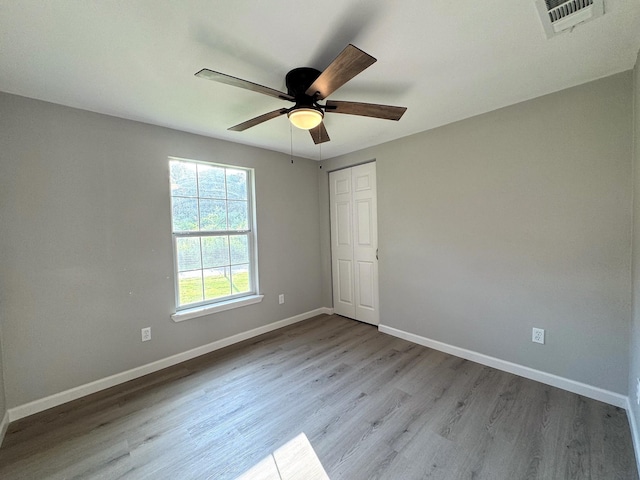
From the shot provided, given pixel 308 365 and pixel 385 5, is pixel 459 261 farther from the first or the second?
pixel 385 5

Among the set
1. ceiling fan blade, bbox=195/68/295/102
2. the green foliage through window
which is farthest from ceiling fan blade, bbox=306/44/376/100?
the green foliage through window

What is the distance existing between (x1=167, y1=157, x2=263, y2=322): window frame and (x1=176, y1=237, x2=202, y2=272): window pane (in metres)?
0.03

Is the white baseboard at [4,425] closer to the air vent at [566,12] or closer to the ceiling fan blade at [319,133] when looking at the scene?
the ceiling fan blade at [319,133]

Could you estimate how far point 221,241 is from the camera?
302cm

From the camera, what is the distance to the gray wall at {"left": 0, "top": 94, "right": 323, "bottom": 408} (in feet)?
6.23

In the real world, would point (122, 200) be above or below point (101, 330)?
above

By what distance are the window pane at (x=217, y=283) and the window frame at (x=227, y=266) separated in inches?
2.0

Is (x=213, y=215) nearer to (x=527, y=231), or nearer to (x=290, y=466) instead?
(x=290, y=466)

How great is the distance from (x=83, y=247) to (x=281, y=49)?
85.8 inches

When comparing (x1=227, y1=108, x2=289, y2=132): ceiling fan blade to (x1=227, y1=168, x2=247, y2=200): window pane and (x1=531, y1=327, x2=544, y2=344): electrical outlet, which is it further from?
(x1=531, y1=327, x2=544, y2=344): electrical outlet

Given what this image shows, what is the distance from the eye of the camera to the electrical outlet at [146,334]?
2.45 meters

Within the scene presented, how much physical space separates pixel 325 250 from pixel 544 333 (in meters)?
2.65

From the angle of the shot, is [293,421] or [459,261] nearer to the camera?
[293,421]

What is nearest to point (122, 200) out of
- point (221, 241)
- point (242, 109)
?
point (221, 241)
